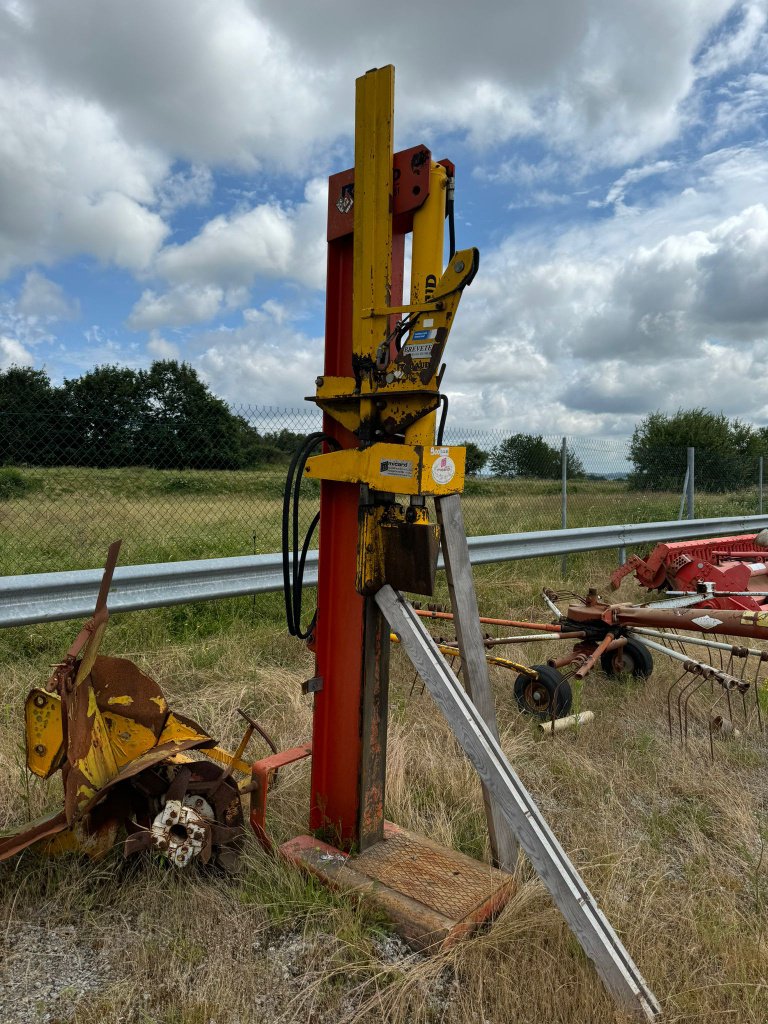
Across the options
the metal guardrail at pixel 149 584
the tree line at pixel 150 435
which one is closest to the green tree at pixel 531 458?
the tree line at pixel 150 435

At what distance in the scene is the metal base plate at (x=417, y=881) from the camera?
2119mm

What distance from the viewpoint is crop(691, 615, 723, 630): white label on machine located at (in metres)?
3.86

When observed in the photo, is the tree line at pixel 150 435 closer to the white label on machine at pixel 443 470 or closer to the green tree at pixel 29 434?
the green tree at pixel 29 434

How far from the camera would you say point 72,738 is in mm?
2258

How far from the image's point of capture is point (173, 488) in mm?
6844

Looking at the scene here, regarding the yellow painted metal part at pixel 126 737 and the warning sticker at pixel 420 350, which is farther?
the yellow painted metal part at pixel 126 737

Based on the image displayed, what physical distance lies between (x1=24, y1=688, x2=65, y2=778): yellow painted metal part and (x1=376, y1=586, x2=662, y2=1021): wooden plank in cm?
118

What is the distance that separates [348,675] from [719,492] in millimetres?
11948

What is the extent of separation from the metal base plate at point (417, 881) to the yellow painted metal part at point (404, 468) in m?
1.31

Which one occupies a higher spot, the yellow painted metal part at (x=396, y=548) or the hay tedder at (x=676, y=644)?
the yellow painted metal part at (x=396, y=548)

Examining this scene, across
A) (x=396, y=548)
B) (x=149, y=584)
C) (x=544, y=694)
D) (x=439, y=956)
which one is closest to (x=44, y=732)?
(x=396, y=548)

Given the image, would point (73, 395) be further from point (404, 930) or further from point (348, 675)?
point (404, 930)

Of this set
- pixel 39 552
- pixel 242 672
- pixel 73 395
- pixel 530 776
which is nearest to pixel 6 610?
pixel 242 672

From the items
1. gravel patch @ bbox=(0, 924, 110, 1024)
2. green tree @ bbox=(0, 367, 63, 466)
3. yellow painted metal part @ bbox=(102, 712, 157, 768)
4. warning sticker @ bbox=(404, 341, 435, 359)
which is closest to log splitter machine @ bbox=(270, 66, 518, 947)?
warning sticker @ bbox=(404, 341, 435, 359)
